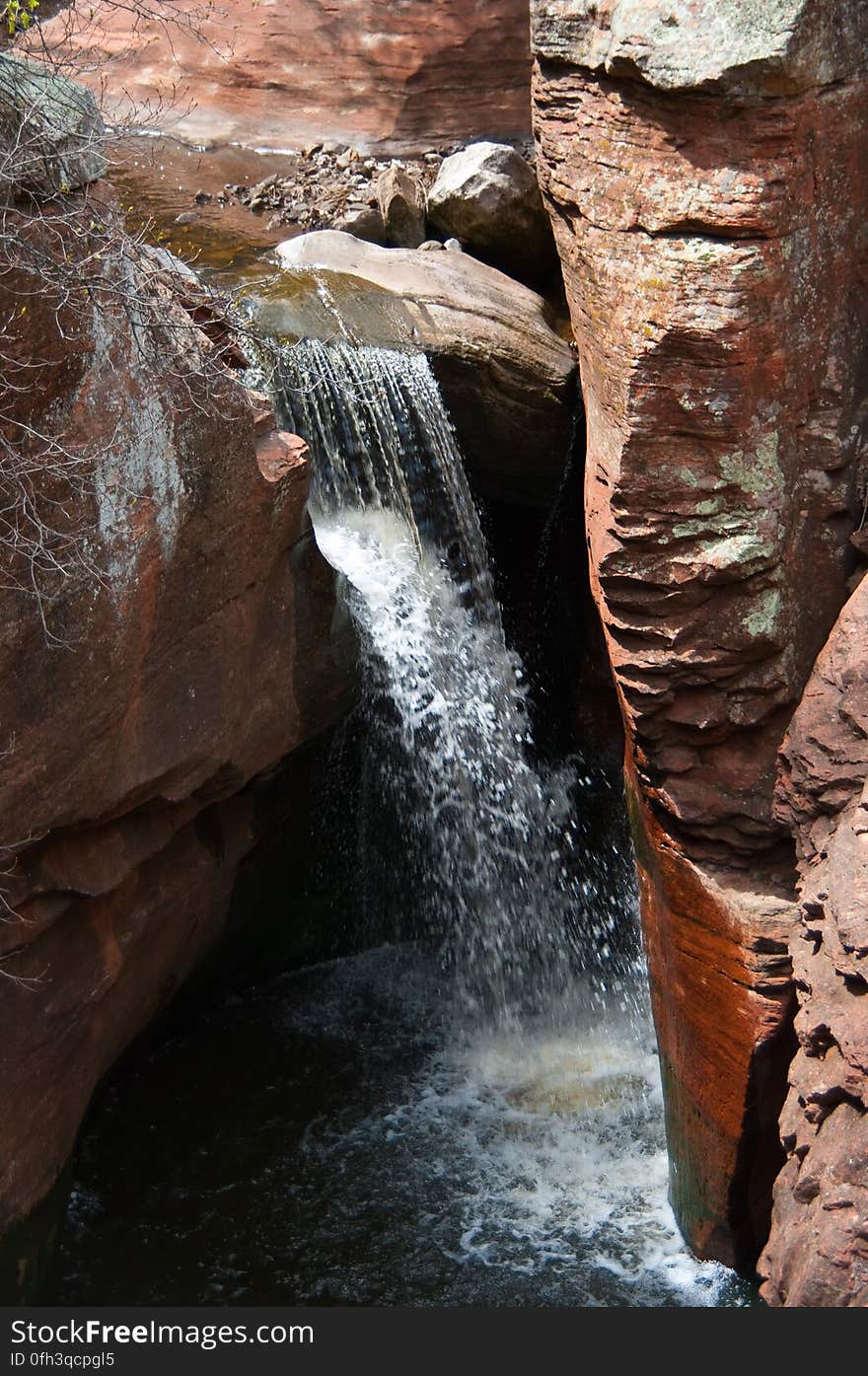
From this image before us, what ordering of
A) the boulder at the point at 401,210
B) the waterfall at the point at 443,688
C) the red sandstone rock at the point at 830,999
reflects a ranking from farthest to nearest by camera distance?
the boulder at the point at 401,210
the waterfall at the point at 443,688
the red sandstone rock at the point at 830,999

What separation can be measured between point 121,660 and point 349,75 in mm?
5663

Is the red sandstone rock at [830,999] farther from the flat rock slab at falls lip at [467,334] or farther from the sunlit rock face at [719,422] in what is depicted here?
the flat rock slab at falls lip at [467,334]

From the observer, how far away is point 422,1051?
5676 millimetres

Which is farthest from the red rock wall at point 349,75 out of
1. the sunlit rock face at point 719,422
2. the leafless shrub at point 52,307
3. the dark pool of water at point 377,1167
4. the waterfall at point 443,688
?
the dark pool of water at point 377,1167

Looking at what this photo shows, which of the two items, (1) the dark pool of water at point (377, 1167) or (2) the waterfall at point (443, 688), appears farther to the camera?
(2) the waterfall at point (443, 688)

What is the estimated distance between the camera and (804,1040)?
3363 mm

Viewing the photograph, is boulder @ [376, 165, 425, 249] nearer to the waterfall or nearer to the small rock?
the small rock

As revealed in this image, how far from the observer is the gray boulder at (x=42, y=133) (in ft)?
11.8

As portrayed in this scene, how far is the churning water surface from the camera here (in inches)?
182

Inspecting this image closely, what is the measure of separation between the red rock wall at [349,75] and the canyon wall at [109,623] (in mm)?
4418

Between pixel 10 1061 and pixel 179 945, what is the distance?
119 centimetres

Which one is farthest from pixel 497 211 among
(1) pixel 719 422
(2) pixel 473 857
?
(1) pixel 719 422

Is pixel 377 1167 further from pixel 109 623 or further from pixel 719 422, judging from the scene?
pixel 719 422

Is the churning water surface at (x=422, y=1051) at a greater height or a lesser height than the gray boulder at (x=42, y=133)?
lesser
